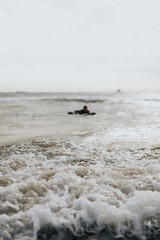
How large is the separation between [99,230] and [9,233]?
112cm

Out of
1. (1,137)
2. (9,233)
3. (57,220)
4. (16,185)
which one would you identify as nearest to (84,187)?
(57,220)

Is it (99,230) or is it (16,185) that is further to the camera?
(16,185)

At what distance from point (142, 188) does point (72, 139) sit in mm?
4159

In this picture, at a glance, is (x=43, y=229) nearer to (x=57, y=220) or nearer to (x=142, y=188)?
(x=57, y=220)

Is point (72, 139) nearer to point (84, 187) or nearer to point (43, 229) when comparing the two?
point (84, 187)

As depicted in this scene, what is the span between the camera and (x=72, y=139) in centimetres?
730

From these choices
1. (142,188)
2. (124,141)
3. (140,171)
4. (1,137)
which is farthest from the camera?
(1,137)

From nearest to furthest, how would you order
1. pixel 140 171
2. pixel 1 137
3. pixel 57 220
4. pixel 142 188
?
pixel 57 220
pixel 142 188
pixel 140 171
pixel 1 137

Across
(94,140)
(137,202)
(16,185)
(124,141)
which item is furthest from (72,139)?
(137,202)

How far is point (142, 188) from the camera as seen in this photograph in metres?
3.40

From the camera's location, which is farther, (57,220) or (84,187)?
(84,187)

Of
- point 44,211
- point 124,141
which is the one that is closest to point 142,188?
point 44,211

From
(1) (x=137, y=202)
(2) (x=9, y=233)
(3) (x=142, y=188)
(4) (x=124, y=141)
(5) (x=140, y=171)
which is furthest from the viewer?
(4) (x=124, y=141)

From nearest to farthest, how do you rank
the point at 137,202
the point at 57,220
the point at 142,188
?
the point at 57,220
the point at 137,202
the point at 142,188
